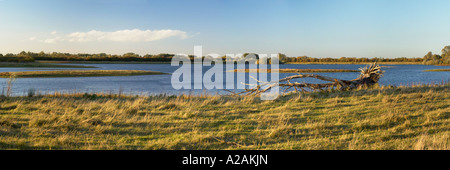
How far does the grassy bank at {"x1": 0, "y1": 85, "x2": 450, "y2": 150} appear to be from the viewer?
7.69 m

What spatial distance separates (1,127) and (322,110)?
38.3 ft

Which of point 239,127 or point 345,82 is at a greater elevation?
point 345,82

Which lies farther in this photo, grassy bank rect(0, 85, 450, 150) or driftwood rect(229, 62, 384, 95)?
driftwood rect(229, 62, 384, 95)

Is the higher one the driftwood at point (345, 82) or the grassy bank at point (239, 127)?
the driftwood at point (345, 82)

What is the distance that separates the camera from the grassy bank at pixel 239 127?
303 inches

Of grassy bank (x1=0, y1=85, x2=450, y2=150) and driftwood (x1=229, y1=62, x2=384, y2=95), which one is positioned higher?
driftwood (x1=229, y1=62, x2=384, y2=95)

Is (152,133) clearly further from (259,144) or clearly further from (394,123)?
(394,123)

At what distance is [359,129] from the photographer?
31.0 feet

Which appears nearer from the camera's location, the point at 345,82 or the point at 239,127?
the point at 239,127

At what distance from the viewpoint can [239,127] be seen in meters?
10.1

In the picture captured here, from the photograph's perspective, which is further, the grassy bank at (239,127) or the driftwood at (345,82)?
the driftwood at (345,82)
